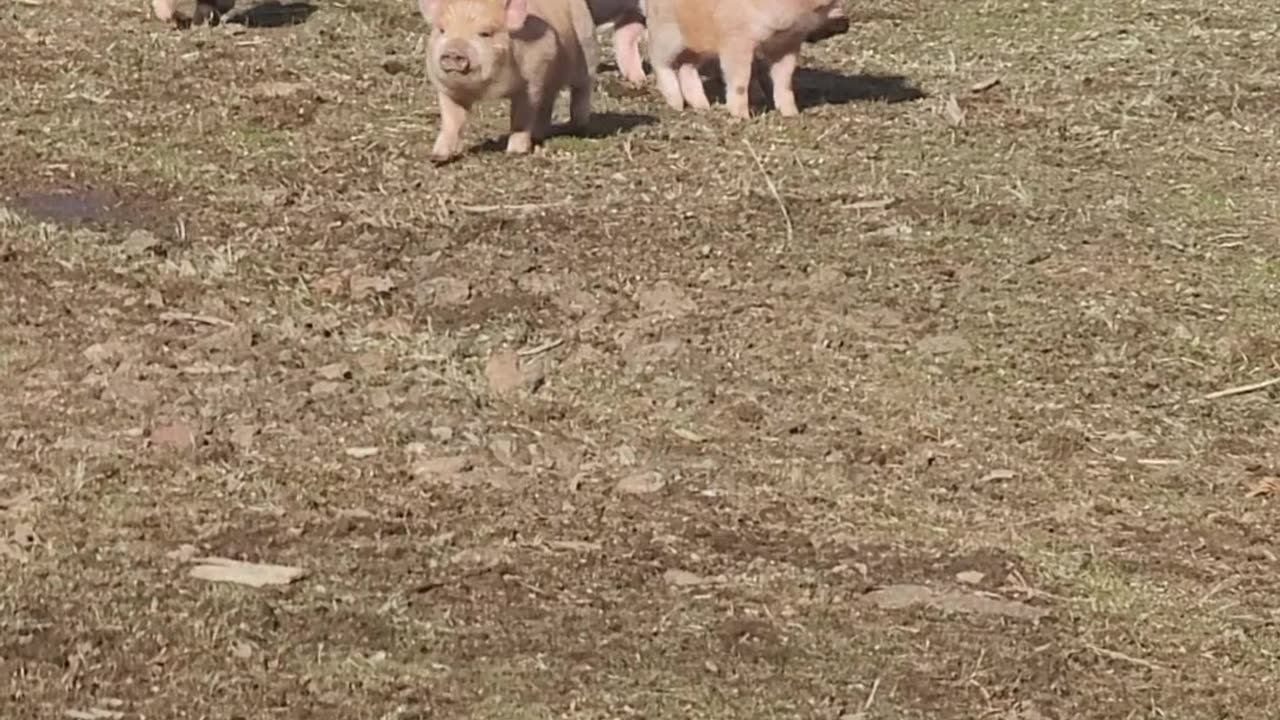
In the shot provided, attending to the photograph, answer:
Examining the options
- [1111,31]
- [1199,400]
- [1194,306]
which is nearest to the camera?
[1199,400]

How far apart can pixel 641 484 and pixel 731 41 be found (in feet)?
11.9

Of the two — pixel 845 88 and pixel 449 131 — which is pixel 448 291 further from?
pixel 845 88

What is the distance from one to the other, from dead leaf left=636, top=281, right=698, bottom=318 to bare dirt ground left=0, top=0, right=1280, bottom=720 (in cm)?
1

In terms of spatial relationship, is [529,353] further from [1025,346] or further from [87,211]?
[87,211]

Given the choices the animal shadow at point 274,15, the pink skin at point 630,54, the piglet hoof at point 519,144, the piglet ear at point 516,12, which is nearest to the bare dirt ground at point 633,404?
the piglet hoof at point 519,144

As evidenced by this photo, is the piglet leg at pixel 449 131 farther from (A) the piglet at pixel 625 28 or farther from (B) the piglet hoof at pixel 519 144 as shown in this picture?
(A) the piglet at pixel 625 28

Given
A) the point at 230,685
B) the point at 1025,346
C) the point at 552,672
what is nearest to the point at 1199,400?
the point at 1025,346

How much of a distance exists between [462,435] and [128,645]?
1327mm

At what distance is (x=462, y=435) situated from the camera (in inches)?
227

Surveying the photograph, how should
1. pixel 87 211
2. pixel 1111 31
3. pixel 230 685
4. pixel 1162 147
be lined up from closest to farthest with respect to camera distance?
pixel 230 685, pixel 87 211, pixel 1162 147, pixel 1111 31

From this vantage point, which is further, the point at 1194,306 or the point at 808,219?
the point at 808,219

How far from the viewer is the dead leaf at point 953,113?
29.9 feet

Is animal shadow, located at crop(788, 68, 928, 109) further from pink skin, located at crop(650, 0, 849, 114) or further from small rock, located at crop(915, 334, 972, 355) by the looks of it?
small rock, located at crop(915, 334, 972, 355)

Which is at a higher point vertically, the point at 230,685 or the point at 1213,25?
the point at 230,685
